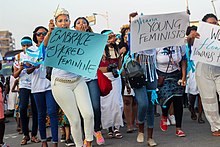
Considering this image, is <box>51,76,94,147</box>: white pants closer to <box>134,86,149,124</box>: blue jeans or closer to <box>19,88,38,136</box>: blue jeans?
<box>134,86,149,124</box>: blue jeans

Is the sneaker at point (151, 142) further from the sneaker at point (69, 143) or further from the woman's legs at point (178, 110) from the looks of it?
the sneaker at point (69, 143)

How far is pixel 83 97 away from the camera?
4.95 meters

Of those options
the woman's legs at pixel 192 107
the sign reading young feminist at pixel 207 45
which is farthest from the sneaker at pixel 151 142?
the woman's legs at pixel 192 107

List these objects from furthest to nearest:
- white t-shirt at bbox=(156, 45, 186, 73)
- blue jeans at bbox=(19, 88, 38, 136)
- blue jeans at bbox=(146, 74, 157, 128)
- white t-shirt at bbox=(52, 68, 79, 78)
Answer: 1. blue jeans at bbox=(19, 88, 38, 136)
2. white t-shirt at bbox=(156, 45, 186, 73)
3. blue jeans at bbox=(146, 74, 157, 128)
4. white t-shirt at bbox=(52, 68, 79, 78)

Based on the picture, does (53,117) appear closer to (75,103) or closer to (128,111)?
(75,103)

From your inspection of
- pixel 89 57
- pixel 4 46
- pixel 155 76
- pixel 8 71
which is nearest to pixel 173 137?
pixel 155 76

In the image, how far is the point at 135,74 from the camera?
18.6ft

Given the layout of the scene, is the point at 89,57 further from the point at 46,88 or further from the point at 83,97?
the point at 46,88

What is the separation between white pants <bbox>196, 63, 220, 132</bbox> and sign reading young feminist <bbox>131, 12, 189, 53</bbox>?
2.30ft

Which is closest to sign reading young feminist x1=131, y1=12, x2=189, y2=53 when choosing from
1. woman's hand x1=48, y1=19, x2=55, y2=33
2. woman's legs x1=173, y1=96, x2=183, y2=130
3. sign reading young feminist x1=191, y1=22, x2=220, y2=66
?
sign reading young feminist x1=191, y1=22, x2=220, y2=66

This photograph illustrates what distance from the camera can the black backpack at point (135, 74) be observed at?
5.65 metres

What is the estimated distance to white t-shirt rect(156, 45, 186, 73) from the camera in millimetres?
6207

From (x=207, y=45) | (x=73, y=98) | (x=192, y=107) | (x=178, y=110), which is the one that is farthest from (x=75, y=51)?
(x=192, y=107)

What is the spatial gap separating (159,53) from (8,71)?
28.1 feet
